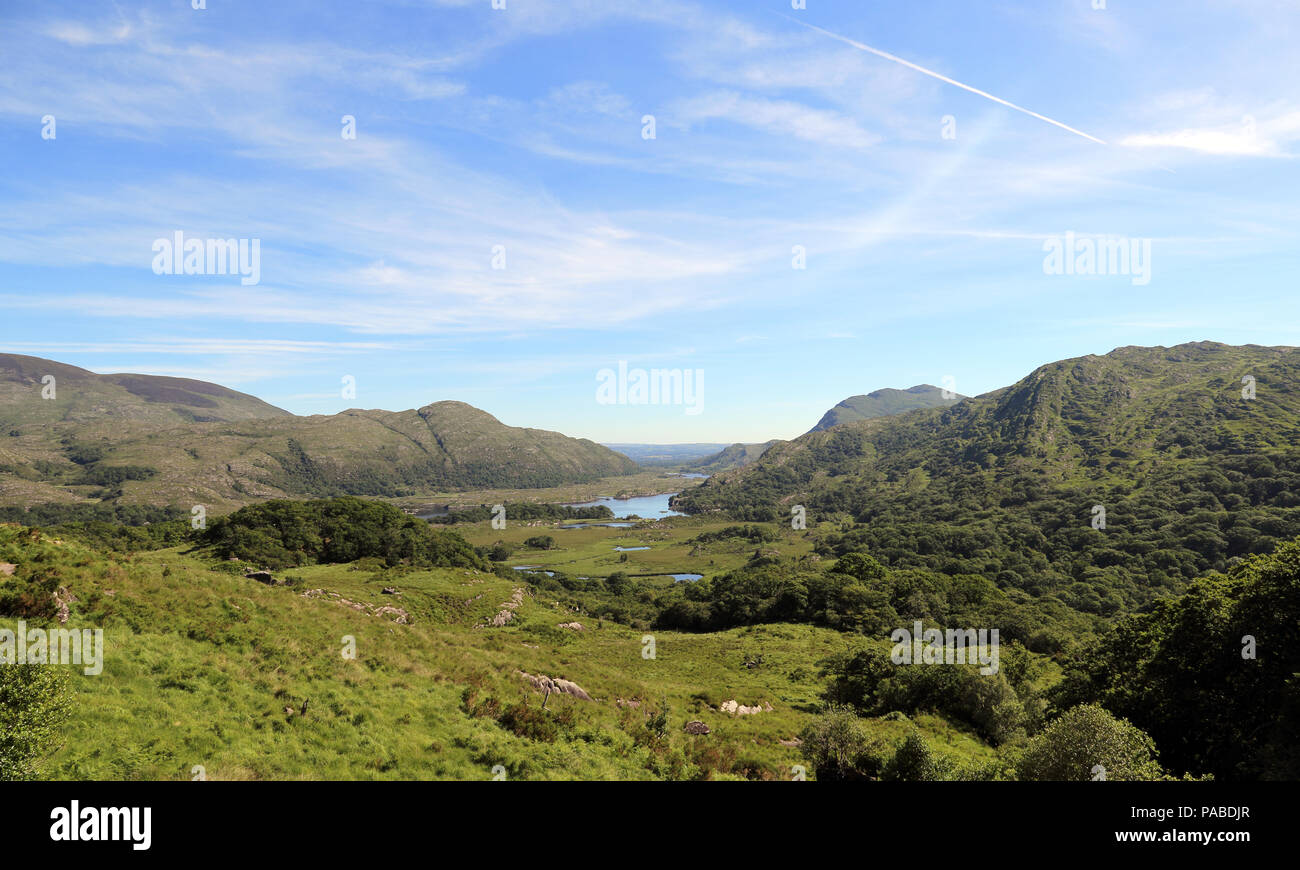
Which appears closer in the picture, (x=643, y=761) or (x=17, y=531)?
(x=643, y=761)

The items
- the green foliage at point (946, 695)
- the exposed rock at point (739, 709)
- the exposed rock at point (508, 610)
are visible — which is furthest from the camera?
the exposed rock at point (508, 610)

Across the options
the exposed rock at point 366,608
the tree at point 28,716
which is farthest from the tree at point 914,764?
the exposed rock at point 366,608

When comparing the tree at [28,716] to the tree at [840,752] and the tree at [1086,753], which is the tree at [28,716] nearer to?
the tree at [840,752]

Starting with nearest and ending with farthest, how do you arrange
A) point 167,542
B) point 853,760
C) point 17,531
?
1. point 17,531
2. point 853,760
3. point 167,542

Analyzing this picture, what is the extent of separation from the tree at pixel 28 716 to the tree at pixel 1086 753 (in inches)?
1301

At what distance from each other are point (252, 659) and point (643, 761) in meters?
18.3

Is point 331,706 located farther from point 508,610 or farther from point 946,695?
point 508,610

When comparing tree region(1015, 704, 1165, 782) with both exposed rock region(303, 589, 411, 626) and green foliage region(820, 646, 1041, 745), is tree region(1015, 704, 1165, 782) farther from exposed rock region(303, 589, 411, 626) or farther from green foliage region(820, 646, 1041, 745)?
exposed rock region(303, 589, 411, 626)

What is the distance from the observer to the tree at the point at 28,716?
11867 millimetres

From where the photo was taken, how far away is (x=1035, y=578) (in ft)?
531

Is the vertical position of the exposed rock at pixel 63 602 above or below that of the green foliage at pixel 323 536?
above

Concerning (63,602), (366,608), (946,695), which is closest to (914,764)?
(946,695)
